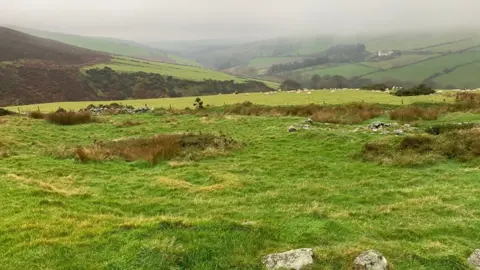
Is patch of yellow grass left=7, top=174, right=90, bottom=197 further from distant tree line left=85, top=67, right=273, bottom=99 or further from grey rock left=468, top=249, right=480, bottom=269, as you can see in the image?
distant tree line left=85, top=67, right=273, bottom=99

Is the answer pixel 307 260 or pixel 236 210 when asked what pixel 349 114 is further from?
pixel 307 260

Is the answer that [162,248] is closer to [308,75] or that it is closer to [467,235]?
[467,235]

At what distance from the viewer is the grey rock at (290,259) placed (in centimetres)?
836

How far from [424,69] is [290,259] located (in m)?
140

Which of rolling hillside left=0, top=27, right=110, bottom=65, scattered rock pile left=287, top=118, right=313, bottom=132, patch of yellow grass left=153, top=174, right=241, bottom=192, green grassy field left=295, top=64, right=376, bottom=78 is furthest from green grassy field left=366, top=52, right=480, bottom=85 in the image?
patch of yellow grass left=153, top=174, right=241, bottom=192

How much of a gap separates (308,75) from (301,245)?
154 metres

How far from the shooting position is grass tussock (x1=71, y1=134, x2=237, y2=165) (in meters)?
20.0

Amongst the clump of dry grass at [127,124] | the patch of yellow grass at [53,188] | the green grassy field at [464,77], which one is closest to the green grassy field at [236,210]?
the patch of yellow grass at [53,188]

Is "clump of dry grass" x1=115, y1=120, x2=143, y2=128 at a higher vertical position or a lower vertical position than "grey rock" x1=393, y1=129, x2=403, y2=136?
lower

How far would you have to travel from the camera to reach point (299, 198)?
1376 centimetres

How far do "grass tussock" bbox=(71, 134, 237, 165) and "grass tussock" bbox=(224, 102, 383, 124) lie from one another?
411 inches

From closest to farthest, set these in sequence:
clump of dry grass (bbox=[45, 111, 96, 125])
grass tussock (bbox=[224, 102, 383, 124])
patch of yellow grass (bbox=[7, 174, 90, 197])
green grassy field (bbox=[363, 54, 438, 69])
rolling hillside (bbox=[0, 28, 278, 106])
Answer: patch of yellow grass (bbox=[7, 174, 90, 197]) → grass tussock (bbox=[224, 102, 383, 124]) → clump of dry grass (bbox=[45, 111, 96, 125]) → rolling hillside (bbox=[0, 28, 278, 106]) → green grassy field (bbox=[363, 54, 438, 69])

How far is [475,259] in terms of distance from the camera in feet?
29.1

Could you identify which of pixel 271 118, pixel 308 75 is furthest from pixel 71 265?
pixel 308 75
